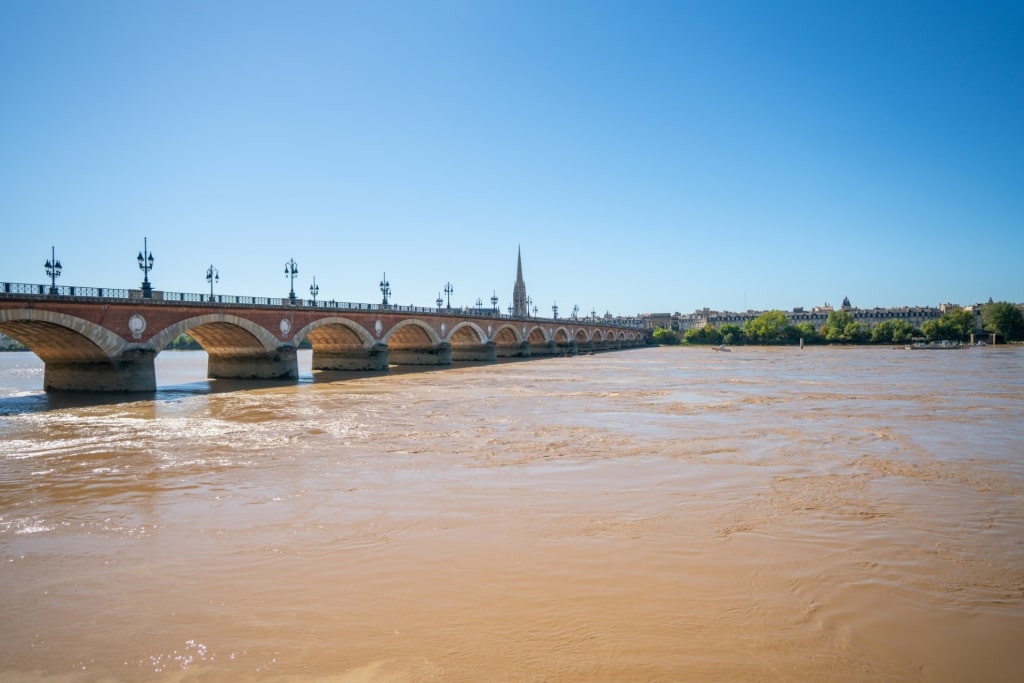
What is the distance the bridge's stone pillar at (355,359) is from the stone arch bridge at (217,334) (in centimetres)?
7

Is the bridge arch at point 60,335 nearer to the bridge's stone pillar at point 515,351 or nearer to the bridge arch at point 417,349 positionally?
the bridge arch at point 417,349

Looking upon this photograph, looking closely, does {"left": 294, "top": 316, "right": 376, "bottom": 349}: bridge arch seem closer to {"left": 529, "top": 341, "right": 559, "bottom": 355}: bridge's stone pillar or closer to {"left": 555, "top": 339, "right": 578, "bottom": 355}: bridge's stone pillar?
{"left": 529, "top": 341, "right": 559, "bottom": 355}: bridge's stone pillar

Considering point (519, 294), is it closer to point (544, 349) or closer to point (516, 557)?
point (544, 349)

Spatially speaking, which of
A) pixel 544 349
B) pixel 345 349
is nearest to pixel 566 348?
pixel 544 349

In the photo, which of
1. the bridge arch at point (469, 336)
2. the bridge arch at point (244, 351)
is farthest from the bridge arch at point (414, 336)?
the bridge arch at point (244, 351)

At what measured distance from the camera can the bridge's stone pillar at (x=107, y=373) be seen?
2984 centimetres

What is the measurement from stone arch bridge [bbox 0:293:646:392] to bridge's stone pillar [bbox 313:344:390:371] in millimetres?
74

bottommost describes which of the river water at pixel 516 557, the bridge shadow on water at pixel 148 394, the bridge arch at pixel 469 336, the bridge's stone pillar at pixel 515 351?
the river water at pixel 516 557

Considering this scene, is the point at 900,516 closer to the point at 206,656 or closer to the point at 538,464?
the point at 538,464

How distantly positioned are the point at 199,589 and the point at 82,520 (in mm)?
4158

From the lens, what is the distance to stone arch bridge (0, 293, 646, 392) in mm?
27547

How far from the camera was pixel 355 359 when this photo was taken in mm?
48625

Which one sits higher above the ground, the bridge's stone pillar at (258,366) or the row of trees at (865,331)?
the row of trees at (865,331)

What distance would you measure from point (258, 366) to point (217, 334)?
2.99m
